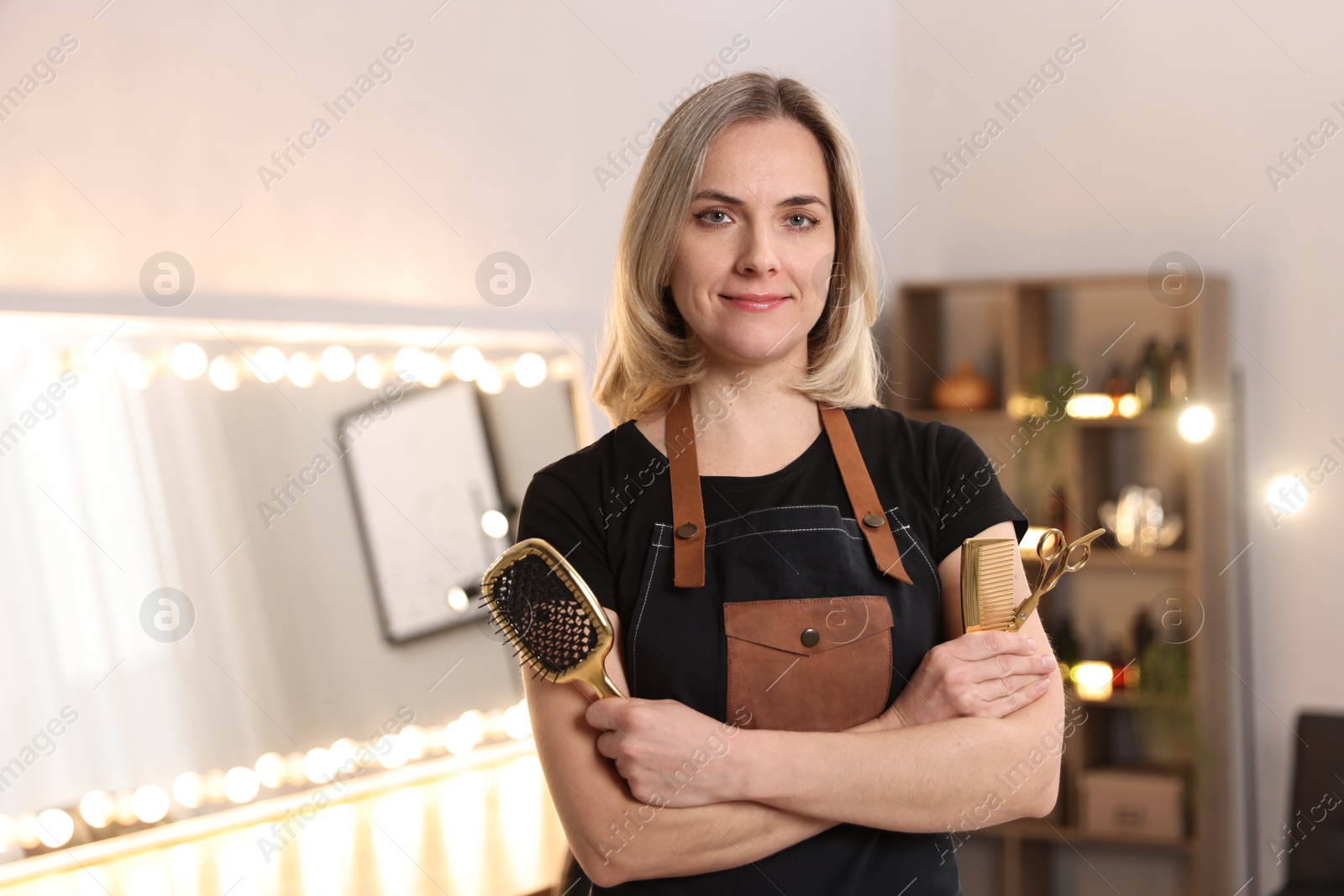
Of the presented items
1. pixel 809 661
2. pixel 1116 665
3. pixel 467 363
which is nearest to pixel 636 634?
pixel 809 661

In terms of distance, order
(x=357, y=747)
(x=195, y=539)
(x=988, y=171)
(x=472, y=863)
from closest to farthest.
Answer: (x=472, y=863), (x=195, y=539), (x=357, y=747), (x=988, y=171)

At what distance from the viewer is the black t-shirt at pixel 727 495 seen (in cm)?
118

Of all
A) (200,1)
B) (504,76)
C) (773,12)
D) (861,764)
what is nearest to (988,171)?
(773,12)

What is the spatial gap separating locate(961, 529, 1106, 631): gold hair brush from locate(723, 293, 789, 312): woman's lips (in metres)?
0.30


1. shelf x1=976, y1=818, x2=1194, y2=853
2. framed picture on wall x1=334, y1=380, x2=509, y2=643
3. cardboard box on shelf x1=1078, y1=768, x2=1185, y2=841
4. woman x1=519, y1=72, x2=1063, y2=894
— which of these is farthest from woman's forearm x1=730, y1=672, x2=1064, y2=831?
cardboard box on shelf x1=1078, y1=768, x2=1185, y2=841

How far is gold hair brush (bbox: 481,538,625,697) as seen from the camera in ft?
3.52

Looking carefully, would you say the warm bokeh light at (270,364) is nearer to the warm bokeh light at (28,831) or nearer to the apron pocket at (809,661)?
the warm bokeh light at (28,831)

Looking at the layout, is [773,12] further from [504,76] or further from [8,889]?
[8,889]

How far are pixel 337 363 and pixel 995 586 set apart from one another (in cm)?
146

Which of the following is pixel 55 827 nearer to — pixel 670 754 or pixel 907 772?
pixel 670 754

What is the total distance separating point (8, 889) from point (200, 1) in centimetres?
144

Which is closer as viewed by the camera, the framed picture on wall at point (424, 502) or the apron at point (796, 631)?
the apron at point (796, 631)

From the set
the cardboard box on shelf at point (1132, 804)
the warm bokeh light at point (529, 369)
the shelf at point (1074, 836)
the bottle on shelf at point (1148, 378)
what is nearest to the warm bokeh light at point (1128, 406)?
the bottle on shelf at point (1148, 378)

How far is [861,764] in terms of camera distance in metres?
1.07
